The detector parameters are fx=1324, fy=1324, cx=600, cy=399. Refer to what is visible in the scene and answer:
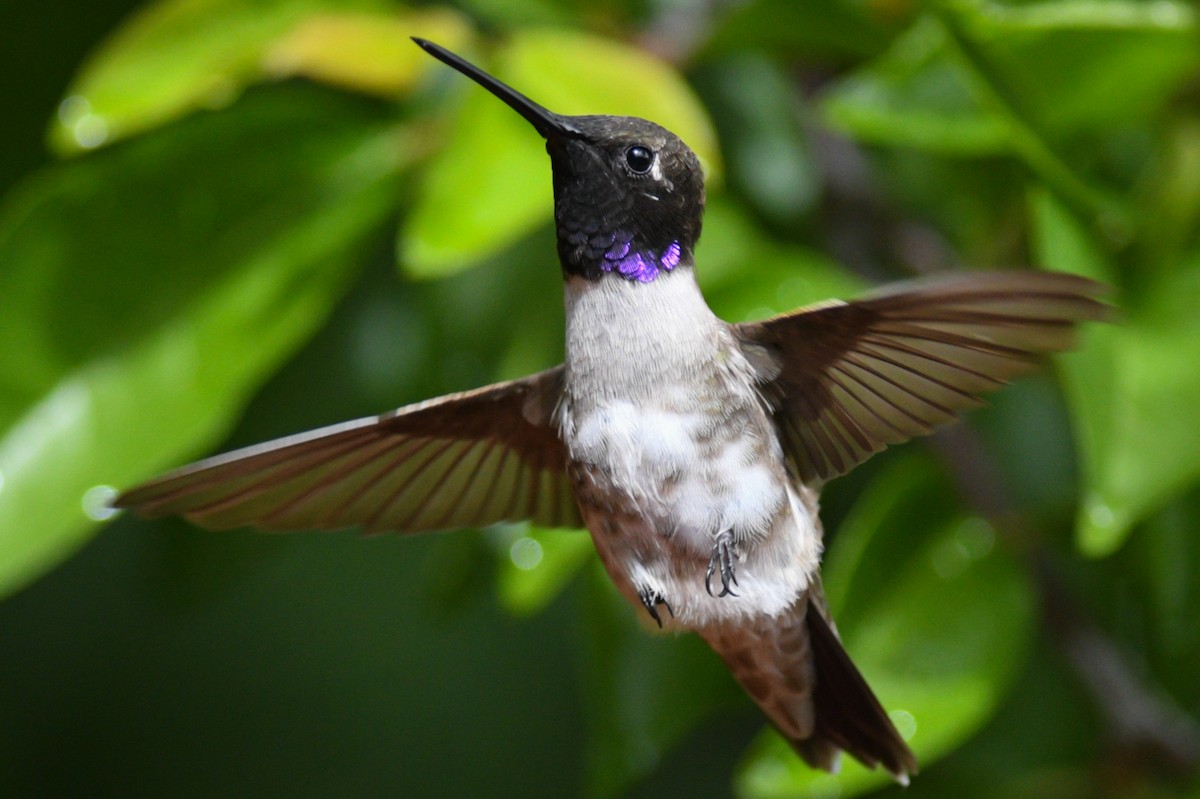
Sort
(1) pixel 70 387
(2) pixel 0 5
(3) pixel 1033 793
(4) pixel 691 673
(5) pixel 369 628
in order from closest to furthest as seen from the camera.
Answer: (1) pixel 70 387
(4) pixel 691 673
(3) pixel 1033 793
(2) pixel 0 5
(5) pixel 369 628

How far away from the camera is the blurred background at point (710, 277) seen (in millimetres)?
1045

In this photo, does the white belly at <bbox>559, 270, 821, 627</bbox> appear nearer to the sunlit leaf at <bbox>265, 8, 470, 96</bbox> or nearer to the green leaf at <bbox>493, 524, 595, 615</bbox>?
the green leaf at <bbox>493, 524, 595, 615</bbox>

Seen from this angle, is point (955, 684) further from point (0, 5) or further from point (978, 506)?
point (0, 5)

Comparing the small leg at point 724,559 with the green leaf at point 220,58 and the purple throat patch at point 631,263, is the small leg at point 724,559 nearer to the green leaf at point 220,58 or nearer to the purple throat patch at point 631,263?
the purple throat patch at point 631,263

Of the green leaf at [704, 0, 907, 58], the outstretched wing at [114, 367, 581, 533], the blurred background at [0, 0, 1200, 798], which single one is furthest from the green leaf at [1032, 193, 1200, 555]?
the outstretched wing at [114, 367, 581, 533]

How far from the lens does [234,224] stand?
1161mm

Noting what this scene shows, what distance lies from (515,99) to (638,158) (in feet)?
0.28

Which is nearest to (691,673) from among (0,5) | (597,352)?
(597,352)

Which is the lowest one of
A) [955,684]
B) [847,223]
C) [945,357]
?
[955,684]

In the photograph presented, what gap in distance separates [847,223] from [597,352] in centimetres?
68

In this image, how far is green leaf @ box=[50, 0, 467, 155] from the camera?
43.6 inches

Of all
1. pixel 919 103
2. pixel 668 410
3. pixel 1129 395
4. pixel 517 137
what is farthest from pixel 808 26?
pixel 668 410

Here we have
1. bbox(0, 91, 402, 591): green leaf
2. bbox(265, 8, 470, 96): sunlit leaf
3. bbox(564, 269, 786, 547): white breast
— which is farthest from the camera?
bbox(265, 8, 470, 96): sunlit leaf

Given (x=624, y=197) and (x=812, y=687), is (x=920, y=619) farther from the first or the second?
(x=624, y=197)
